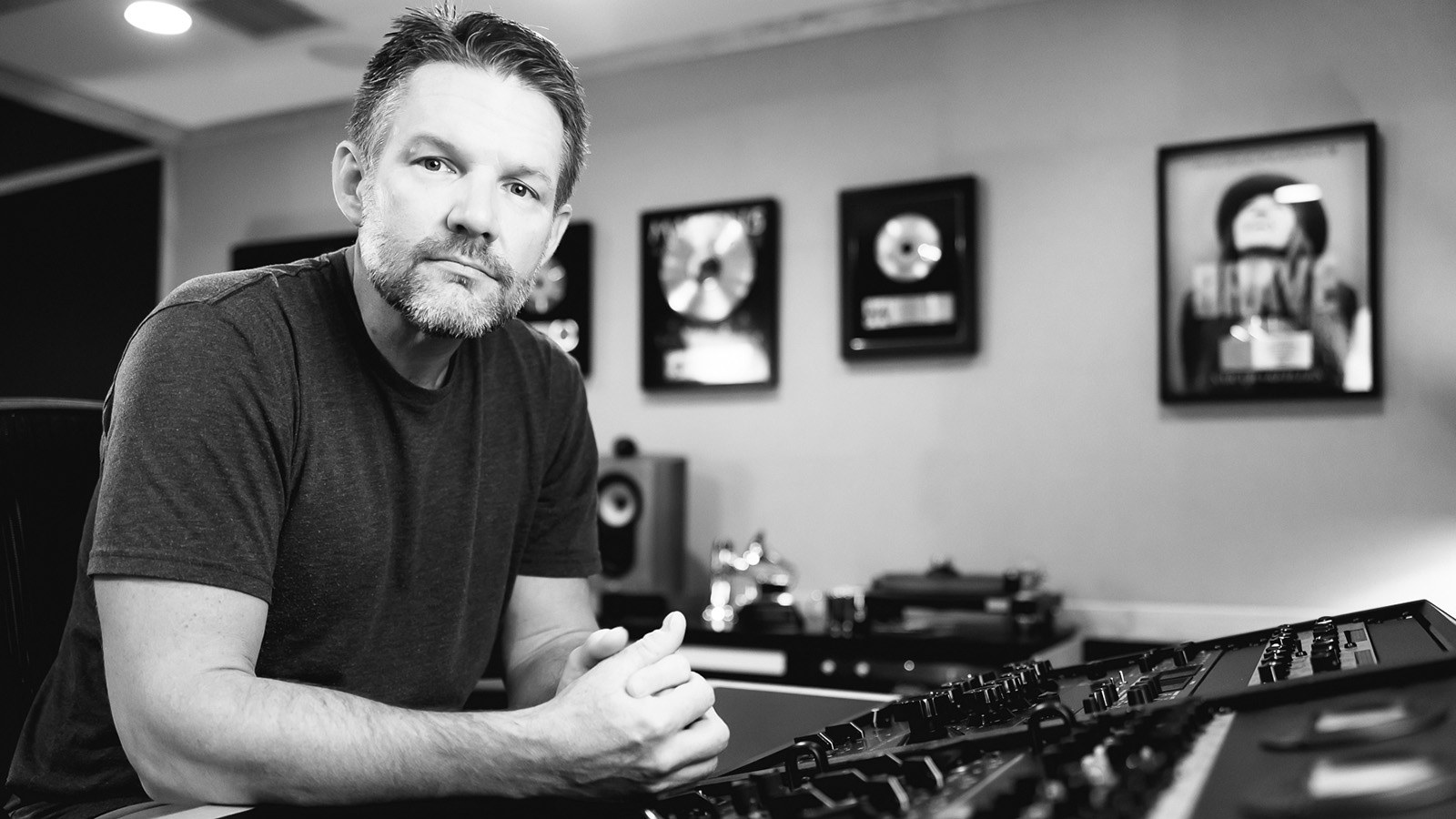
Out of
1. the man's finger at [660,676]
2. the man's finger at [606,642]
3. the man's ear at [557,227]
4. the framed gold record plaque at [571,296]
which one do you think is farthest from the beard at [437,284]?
the framed gold record plaque at [571,296]

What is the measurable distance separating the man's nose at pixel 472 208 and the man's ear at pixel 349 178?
18 centimetres

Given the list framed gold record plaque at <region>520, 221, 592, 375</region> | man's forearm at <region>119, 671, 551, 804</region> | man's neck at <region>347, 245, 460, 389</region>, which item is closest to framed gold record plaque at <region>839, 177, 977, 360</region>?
framed gold record plaque at <region>520, 221, 592, 375</region>

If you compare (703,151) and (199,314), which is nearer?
(199,314)

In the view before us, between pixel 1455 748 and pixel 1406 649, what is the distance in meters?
0.35

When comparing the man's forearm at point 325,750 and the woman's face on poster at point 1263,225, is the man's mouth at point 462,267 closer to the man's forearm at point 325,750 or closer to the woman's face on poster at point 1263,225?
the man's forearm at point 325,750

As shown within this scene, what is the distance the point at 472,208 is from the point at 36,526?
0.66 m

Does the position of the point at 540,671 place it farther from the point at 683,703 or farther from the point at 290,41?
the point at 290,41

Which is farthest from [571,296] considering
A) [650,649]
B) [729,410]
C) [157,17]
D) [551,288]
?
[650,649]

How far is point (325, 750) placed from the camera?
927mm

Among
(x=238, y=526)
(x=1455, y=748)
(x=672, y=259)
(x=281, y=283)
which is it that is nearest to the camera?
(x=1455, y=748)

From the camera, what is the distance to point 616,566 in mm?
3533

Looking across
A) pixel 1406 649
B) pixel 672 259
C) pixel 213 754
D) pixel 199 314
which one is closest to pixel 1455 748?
pixel 1406 649

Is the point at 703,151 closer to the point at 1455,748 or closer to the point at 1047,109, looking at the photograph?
the point at 1047,109

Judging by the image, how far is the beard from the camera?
124cm
